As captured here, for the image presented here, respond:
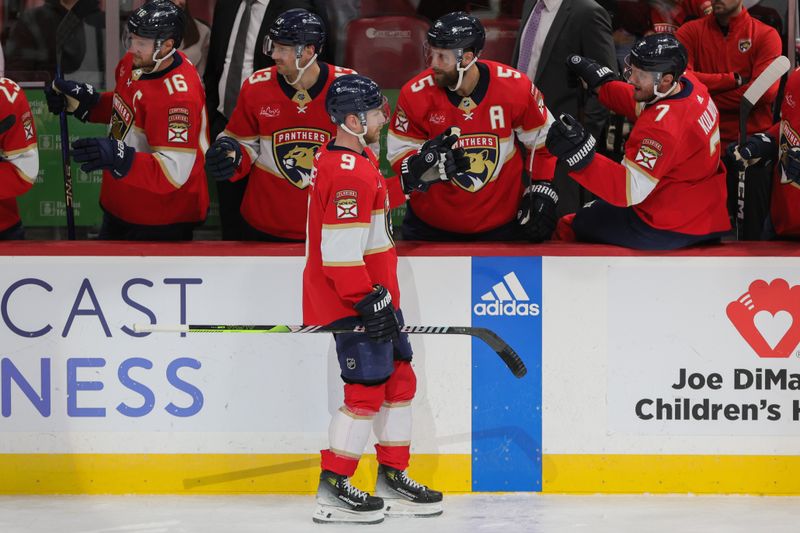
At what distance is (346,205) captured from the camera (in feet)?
12.8

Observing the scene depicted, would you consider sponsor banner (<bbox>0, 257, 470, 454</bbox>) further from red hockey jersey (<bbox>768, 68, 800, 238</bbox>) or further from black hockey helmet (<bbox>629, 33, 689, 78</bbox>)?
red hockey jersey (<bbox>768, 68, 800, 238</bbox>)

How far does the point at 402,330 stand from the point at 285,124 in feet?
3.15

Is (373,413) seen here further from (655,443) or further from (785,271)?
(785,271)

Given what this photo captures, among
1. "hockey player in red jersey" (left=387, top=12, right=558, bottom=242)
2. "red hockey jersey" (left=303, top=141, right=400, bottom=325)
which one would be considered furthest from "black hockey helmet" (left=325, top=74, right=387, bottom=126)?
"hockey player in red jersey" (left=387, top=12, right=558, bottom=242)

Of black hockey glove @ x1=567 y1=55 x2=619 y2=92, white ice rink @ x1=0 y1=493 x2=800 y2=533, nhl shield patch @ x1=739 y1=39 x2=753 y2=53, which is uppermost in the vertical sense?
nhl shield patch @ x1=739 y1=39 x2=753 y2=53

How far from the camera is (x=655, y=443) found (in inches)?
172

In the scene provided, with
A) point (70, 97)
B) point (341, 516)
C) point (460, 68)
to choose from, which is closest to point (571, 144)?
point (460, 68)

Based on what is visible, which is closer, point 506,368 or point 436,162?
point 436,162

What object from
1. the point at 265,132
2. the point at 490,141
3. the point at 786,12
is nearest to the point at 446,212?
the point at 490,141

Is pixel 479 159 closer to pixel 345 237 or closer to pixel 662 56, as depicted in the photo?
pixel 662 56

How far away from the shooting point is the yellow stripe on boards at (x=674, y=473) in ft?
14.3

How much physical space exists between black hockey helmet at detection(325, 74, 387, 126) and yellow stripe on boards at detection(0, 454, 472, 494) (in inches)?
46.1

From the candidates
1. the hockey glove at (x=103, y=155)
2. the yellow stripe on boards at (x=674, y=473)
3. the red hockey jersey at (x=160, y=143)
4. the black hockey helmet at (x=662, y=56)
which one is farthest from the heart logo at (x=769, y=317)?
the hockey glove at (x=103, y=155)

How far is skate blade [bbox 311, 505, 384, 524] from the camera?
13.4 ft
